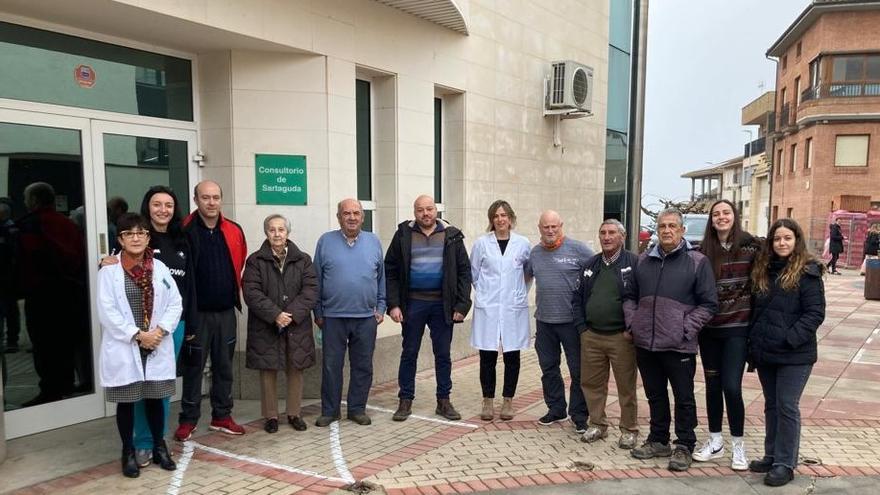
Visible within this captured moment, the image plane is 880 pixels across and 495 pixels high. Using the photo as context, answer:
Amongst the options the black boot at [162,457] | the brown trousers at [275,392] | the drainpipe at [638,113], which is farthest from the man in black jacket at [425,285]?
the drainpipe at [638,113]

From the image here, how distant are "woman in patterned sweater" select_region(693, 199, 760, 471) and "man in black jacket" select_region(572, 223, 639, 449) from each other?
565 mm

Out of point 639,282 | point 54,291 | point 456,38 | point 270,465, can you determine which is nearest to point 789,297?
point 639,282

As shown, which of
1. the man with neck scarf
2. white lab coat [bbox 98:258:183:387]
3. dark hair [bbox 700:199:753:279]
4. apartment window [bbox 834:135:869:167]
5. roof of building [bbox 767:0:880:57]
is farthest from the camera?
apartment window [bbox 834:135:869:167]

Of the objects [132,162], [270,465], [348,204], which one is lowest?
[270,465]

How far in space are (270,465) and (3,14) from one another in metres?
3.84

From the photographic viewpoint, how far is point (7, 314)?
4.82 metres

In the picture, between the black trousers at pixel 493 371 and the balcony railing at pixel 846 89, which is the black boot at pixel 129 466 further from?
the balcony railing at pixel 846 89

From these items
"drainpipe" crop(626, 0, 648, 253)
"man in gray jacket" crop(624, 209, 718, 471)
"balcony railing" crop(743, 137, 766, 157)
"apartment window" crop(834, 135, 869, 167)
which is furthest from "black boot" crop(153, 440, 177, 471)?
"balcony railing" crop(743, 137, 766, 157)

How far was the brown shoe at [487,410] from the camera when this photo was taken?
5607mm

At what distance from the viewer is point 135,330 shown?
4.01 metres

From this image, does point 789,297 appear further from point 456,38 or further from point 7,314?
point 7,314

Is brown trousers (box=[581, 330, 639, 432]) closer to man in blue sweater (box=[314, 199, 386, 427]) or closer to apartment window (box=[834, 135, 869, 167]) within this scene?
man in blue sweater (box=[314, 199, 386, 427])

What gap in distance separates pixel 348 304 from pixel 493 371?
1439 mm

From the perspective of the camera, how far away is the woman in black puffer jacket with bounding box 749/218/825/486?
414 cm
